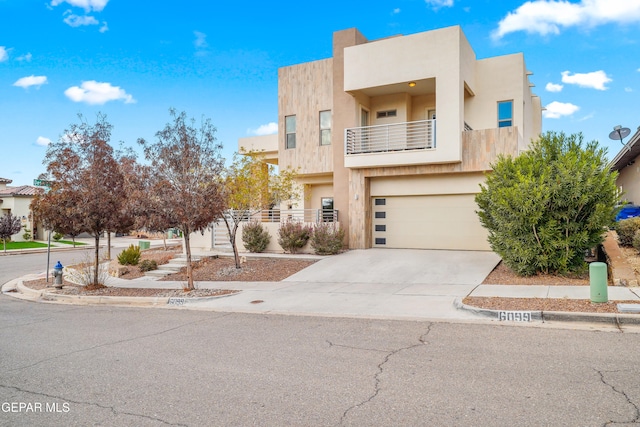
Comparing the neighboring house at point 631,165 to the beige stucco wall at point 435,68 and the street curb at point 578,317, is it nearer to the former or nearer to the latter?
the beige stucco wall at point 435,68

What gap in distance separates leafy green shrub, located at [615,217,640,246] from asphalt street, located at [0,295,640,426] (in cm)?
873

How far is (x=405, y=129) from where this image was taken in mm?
19156

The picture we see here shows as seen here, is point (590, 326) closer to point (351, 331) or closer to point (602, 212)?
point (351, 331)

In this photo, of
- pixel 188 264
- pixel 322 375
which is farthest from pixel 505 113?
pixel 322 375

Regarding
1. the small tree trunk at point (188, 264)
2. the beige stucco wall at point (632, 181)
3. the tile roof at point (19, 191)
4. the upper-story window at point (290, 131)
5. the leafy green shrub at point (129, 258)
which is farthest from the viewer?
the tile roof at point (19, 191)

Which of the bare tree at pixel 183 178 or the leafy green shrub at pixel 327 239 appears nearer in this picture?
the bare tree at pixel 183 178

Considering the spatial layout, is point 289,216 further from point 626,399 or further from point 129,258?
point 626,399

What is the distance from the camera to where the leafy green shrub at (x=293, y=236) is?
752 inches

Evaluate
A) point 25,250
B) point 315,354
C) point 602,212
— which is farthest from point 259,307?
point 25,250

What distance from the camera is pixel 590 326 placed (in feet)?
25.2

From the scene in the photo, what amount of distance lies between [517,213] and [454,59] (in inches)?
292

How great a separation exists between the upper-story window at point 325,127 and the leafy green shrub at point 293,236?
163 inches

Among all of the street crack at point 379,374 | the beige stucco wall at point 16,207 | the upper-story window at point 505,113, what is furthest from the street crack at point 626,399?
the beige stucco wall at point 16,207

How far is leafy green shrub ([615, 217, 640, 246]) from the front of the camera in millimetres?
14242
